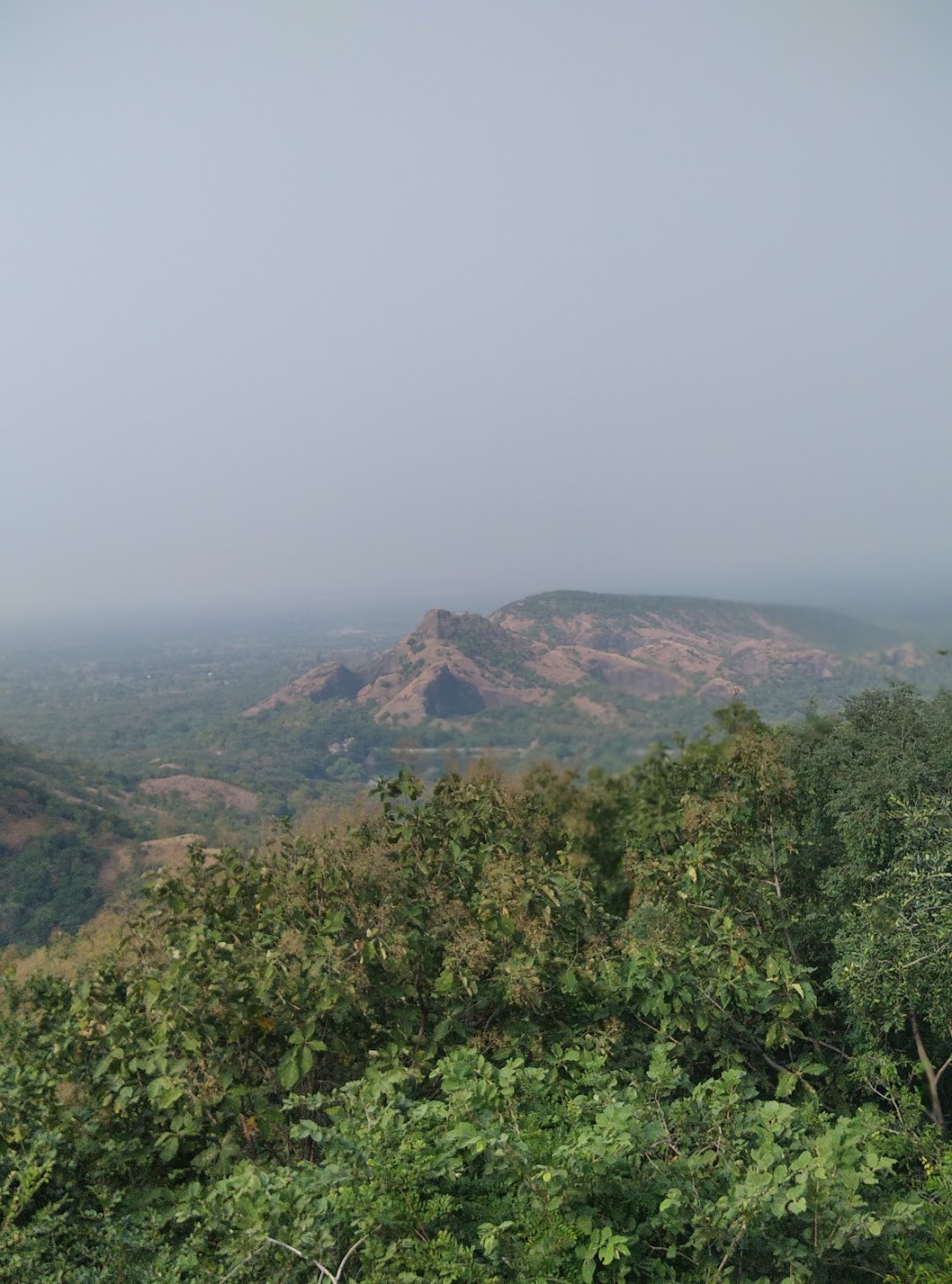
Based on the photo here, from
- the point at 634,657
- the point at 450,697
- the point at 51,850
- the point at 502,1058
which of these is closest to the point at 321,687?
the point at 51,850

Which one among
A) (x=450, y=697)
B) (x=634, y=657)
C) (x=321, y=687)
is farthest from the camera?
(x=321, y=687)

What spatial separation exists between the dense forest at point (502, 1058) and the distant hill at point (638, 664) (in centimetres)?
92

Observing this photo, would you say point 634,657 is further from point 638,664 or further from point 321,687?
point 321,687

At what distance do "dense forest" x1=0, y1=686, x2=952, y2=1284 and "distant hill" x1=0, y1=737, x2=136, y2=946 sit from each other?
19897mm

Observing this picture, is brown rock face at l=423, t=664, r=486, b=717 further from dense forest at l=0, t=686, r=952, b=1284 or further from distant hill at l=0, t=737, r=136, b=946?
distant hill at l=0, t=737, r=136, b=946

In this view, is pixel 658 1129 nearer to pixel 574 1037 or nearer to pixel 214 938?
pixel 574 1037

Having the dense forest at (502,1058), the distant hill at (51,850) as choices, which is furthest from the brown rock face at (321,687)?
the dense forest at (502,1058)

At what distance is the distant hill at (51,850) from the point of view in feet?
71.3

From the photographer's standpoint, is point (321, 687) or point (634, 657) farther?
point (321, 687)

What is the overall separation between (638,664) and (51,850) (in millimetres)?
27162

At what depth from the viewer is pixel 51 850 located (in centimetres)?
2541

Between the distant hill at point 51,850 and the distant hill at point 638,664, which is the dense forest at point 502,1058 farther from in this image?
the distant hill at point 51,850

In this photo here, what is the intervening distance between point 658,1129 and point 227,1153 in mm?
2048

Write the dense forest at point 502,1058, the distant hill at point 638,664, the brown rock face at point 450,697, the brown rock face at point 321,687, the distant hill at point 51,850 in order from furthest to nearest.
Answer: the distant hill at point 51,850 < the brown rock face at point 321,687 < the brown rock face at point 450,697 < the distant hill at point 638,664 < the dense forest at point 502,1058
